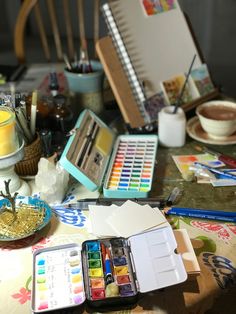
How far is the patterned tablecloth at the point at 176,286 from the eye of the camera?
661 mm

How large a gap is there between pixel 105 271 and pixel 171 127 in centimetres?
48

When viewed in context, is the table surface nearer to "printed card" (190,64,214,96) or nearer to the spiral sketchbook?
the spiral sketchbook

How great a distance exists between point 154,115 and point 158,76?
0.12m

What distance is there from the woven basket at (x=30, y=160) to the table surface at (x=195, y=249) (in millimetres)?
99

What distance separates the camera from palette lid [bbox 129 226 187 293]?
0.66 metres

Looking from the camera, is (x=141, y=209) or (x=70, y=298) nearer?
(x=70, y=298)

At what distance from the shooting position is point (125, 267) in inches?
27.3

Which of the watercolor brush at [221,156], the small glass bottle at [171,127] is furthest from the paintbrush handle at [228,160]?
the small glass bottle at [171,127]

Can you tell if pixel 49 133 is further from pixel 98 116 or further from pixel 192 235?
pixel 192 235

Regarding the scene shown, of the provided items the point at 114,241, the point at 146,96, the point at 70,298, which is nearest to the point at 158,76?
the point at 146,96

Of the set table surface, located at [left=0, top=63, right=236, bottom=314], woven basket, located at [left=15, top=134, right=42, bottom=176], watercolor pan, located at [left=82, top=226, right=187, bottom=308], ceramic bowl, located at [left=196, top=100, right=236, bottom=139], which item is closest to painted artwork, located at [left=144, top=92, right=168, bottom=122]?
ceramic bowl, located at [left=196, top=100, right=236, bottom=139]

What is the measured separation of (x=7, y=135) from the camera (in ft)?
2.74

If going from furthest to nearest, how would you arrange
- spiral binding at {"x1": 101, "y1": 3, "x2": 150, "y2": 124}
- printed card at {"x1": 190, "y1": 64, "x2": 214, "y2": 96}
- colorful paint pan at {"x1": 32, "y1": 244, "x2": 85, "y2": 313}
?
1. printed card at {"x1": 190, "y1": 64, "x2": 214, "y2": 96}
2. spiral binding at {"x1": 101, "y1": 3, "x2": 150, "y2": 124}
3. colorful paint pan at {"x1": 32, "y1": 244, "x2": 85, "y2": 313}

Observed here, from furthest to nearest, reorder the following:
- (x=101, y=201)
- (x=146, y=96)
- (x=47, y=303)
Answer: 1. (x=146, y=96)
2. (x=101, y=201)
3. (x=47, y=303)
